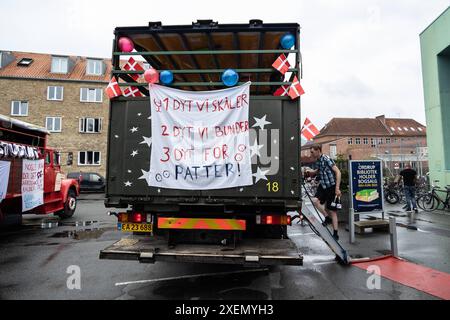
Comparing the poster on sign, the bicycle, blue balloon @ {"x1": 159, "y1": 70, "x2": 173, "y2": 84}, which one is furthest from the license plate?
the bicycle

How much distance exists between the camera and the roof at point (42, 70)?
96.4 feet

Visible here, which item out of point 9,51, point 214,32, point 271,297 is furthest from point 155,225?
point 9,51

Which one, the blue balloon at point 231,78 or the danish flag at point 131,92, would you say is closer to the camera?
the blue balloon at point 231,78

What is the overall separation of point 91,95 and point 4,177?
963 inches

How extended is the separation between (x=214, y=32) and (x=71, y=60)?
32.7m

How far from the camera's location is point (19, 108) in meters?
28.9

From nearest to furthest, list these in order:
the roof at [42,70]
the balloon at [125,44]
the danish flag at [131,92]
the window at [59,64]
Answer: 1. the balloon at [125,44]
2. the danish flag at [131,92]
3. the roof at [42,70]
4. the window at [59,64]

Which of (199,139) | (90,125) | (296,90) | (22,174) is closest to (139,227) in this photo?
(199,139)

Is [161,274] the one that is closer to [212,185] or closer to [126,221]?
[126,221]

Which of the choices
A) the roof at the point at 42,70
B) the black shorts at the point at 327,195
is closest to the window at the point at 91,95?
the roof at the point at 42,70

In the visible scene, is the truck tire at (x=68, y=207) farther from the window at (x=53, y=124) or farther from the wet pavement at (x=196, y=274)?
the window at (x=53, y=124)

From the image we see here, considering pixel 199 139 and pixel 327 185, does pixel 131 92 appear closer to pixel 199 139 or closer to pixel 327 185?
pixel 199 139

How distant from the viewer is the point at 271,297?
3.96 metres

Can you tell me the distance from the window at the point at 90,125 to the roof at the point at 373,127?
46.8 m
